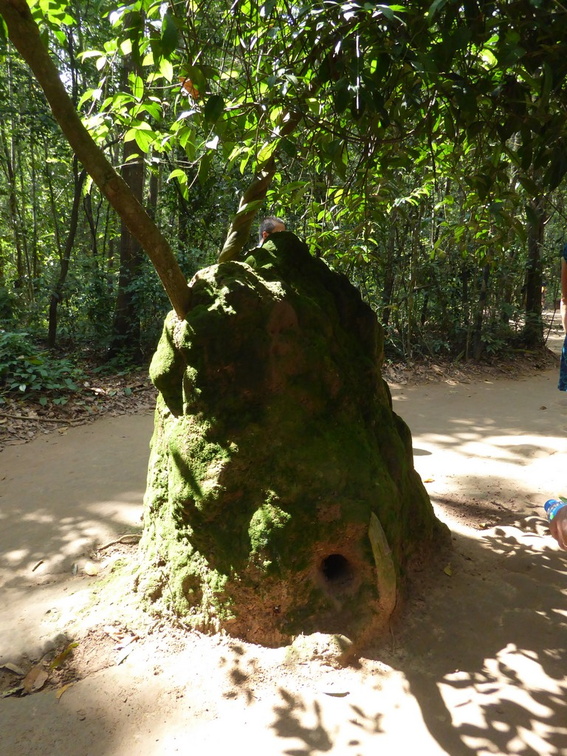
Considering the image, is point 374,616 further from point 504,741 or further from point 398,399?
point 398,399

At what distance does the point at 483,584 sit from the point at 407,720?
1033mm

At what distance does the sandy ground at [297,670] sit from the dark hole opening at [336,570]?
0.96 ft

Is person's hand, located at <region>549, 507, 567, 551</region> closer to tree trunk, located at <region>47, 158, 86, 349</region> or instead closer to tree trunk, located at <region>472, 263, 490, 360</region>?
tree trunk, located at <region>472, 263, 490, 360</region>

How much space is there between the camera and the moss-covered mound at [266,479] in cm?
251

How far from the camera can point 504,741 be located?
200 cm

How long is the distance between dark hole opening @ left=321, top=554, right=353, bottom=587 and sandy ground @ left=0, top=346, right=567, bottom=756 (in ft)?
0.96

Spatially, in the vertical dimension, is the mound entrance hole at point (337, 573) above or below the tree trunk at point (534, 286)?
below

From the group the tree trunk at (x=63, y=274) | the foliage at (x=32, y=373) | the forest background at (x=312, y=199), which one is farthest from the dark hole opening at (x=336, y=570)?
the tree trunk at (x=63, y=274)

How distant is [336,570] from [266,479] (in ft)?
2.05

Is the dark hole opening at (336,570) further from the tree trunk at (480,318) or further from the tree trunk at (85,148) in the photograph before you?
the tree trunk at (480,318)

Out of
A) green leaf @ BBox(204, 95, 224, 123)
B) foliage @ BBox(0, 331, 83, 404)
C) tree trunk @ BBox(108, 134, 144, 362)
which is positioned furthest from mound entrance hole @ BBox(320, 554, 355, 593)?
tree trunk @ BBox(108, 134, 144, 362)

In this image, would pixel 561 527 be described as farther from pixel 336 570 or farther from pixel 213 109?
pixel 213 109

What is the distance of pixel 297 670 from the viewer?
7.73 feet

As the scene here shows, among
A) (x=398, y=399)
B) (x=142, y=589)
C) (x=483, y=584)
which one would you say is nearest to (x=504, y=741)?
(x=483, y=584)
